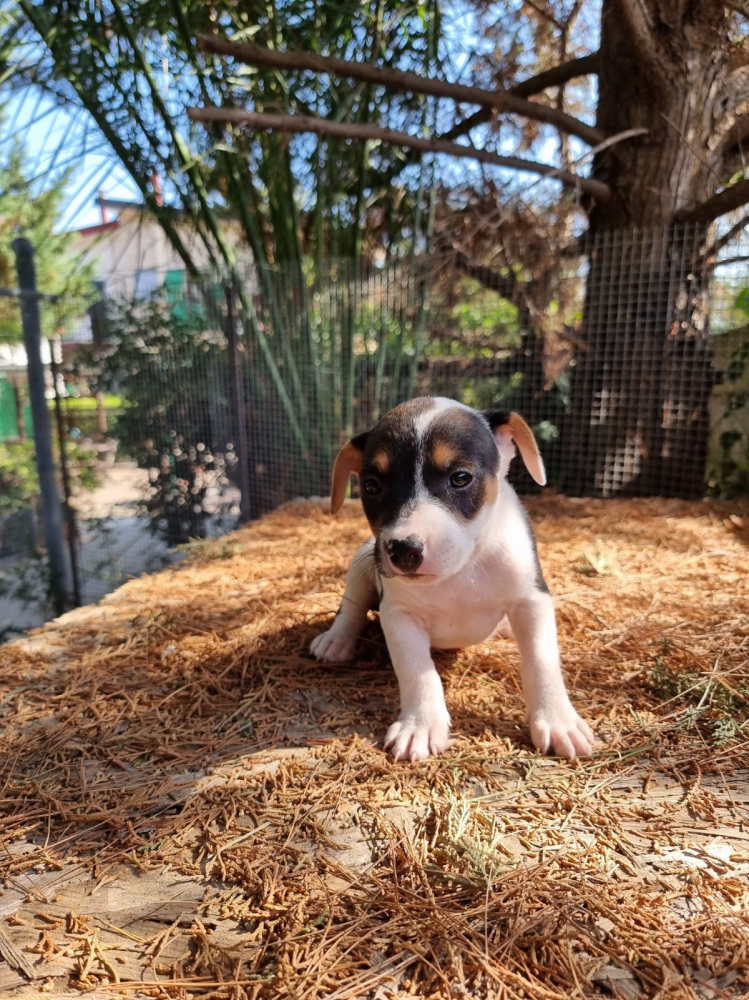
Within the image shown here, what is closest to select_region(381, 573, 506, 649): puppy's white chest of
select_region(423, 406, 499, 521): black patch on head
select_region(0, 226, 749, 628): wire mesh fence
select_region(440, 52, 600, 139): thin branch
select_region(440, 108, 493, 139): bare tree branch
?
select_region(423, 406, 499, 521): black patch on head

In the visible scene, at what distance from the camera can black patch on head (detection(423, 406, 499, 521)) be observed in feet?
6.42

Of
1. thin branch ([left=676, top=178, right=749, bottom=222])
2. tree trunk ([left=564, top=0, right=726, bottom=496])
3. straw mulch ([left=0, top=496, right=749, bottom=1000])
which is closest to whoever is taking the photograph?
straw mulch ([left=0, top=496, right=749, bottom=1000])

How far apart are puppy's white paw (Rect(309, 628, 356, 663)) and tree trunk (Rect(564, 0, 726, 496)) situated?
397 cm

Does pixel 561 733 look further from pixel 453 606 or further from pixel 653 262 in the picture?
pixel 653 262

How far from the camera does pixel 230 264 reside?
622 cm

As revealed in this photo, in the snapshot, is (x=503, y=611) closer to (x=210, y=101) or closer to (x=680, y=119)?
(x=680, y=119)

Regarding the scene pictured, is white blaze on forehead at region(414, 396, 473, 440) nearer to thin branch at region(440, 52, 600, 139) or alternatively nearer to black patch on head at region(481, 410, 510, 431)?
black patch on head at region(481, 410, 510, 431)

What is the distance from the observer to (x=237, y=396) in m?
6.32

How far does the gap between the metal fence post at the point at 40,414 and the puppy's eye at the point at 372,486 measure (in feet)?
15.1

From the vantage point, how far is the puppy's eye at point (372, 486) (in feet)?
6.66

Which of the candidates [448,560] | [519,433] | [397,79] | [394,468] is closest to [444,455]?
[394,468]

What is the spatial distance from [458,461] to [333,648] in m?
1.10

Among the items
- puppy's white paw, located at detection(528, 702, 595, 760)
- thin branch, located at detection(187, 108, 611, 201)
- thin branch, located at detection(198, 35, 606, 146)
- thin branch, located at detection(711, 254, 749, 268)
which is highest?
thin branch, located at detection(198, 35, 606, 146)

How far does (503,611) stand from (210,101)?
19.0 feet
